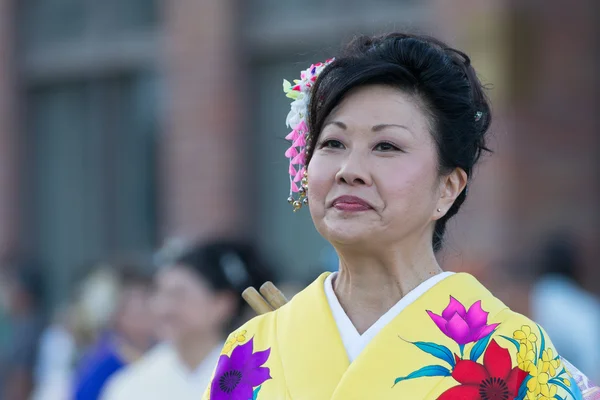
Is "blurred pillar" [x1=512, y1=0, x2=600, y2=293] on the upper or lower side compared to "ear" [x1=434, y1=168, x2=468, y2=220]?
lower

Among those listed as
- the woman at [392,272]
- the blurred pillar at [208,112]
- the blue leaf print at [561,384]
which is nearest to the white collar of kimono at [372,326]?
the woman at [392,272]

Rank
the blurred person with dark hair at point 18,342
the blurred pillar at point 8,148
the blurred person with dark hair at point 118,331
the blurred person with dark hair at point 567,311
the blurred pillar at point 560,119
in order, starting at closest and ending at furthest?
the blurred person with dark hair at point 118,331 → the blurred person with dark hair at point 567,311 → the blurred pillar at point 560,119 → the blurred person with dark hair at point 18,342 → the blurred pillar at point 8,148

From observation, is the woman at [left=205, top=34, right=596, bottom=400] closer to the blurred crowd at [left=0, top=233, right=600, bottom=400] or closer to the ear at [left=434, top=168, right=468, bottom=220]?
the ear at [left=434, top=168, right=468, bottom=220]

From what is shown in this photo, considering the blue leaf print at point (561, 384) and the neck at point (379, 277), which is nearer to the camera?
the blue leaf print at point (561, 384)

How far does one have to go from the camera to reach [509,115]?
9.27 meters

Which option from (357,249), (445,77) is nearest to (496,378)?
(357,249)

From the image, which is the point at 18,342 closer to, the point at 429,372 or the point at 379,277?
the point at 379,277

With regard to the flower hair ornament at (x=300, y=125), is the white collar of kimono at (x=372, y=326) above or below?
below

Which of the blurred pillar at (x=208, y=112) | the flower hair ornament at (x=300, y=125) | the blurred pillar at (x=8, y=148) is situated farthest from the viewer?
the blurred pillar at (x=8, y=148)

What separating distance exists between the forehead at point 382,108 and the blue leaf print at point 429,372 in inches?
21.1

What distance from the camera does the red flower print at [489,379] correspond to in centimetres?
266

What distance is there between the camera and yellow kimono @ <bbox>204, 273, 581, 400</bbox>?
8.76ft

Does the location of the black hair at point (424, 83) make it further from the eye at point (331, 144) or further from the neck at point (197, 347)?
the neck at point (197, 347)

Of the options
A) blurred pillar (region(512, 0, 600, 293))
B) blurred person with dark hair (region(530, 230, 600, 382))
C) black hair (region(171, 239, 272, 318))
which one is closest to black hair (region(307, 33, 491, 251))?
black hair (region(171, 239, 272, 318))
